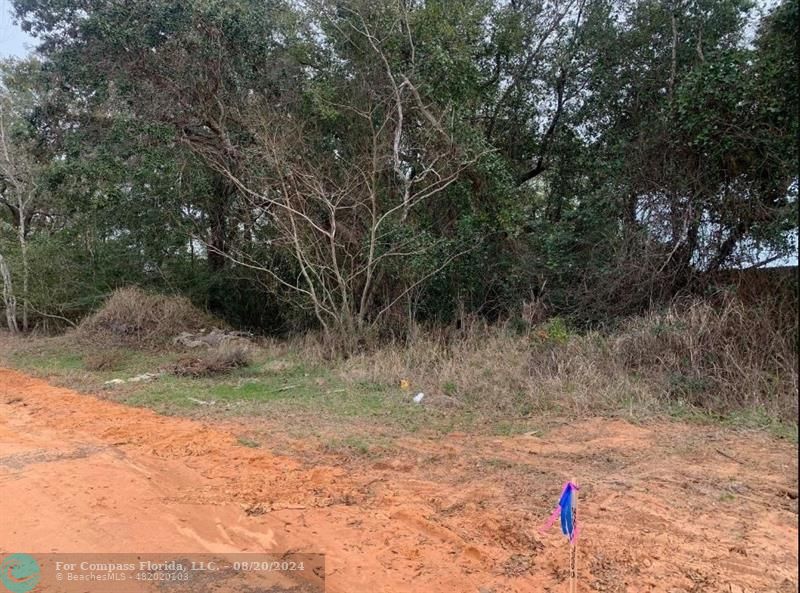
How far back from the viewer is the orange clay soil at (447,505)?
3416mm

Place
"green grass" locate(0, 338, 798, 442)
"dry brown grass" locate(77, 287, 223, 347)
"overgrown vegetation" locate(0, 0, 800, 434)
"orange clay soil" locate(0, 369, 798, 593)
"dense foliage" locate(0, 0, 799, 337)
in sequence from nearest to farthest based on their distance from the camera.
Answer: "orange clay soil" locate(0, 369, 798, 593)
"green grass" locate(0, 338, 798, 442)
"overgrown vegetation" locate(0, 0, 800, 434)
"dense foliage" locate(0, 0, 799, 337)
"dry brown grass" locate(77, 287, 223, 347)

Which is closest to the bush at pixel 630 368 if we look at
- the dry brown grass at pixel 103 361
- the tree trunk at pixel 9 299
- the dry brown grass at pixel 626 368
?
the dry brown grass at pixel 626 368

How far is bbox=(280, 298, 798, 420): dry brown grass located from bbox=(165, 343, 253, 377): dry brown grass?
2.39 m

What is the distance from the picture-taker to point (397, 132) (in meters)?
11.5

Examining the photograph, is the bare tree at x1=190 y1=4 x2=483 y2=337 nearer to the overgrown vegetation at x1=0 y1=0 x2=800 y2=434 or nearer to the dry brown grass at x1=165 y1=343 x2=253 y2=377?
the overgrown vegetation at x1=0 y1=0 x2=800 y2=434

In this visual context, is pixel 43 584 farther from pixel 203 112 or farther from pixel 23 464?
pixel 203 112

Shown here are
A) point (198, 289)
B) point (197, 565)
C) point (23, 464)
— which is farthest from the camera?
point (198, 289)

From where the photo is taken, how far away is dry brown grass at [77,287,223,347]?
1355 centimetres

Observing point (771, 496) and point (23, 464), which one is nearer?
point (771, 496)

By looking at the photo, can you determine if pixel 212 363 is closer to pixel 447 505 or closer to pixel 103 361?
pixel 103 361

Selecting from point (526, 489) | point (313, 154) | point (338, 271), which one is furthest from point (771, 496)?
point (313, 154)

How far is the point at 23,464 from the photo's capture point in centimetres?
531

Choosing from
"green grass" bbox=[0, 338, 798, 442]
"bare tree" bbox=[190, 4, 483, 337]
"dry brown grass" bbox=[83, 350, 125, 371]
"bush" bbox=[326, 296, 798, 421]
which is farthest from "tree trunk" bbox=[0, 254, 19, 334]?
"bush" bbox=[326, 296, 798, 421]

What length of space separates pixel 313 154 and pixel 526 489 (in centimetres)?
924
